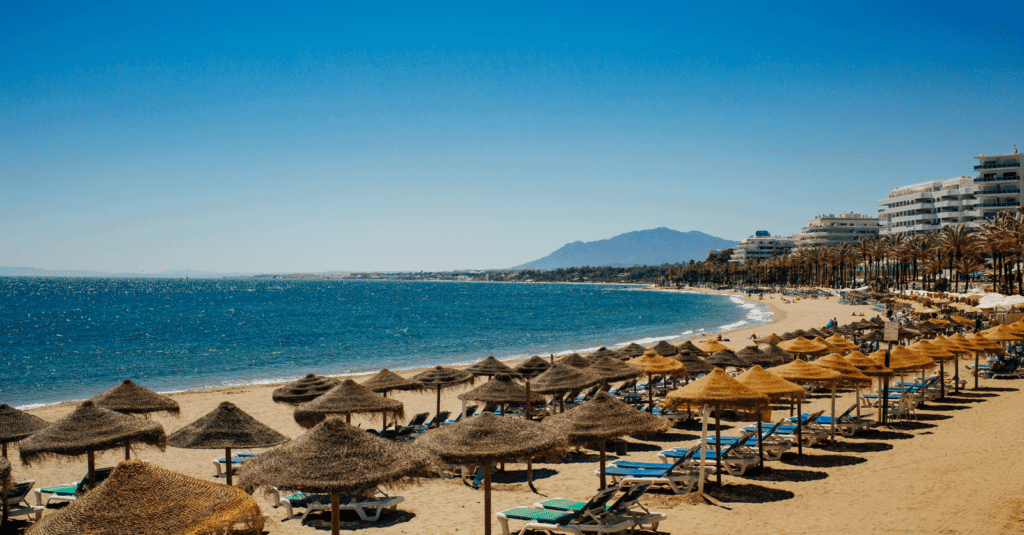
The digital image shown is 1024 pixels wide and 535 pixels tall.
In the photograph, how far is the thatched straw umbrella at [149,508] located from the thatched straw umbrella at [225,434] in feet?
14.0

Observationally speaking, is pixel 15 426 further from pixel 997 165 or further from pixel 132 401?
pixel 997 165

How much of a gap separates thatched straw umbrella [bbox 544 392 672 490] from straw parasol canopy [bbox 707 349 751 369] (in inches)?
425

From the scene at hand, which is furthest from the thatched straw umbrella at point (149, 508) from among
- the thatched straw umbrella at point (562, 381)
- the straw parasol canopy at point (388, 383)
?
the straw parasol canopy at point (388, 383)

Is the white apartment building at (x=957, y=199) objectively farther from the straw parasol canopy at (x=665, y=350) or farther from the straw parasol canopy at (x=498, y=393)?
the straw parasol canopy at (x=498, y=393)

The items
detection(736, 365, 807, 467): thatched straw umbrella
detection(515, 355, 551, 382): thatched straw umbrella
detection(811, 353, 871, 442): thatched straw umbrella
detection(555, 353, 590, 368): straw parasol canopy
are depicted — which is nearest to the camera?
detection(736, 365, 807, 467): thatched straw umbrella

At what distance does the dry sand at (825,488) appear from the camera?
361 inches

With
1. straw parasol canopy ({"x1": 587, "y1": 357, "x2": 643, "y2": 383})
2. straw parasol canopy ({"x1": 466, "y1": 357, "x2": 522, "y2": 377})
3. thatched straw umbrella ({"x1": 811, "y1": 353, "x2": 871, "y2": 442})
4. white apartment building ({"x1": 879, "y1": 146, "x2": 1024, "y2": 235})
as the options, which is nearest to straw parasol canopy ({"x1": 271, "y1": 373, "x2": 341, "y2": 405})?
straw parasol canopy ({"x1": 466, "y1": 357, "x2": 522, "y2": 377})

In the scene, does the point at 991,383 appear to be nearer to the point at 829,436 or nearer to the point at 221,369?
the point at 829,436

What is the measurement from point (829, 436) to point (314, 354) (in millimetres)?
36042

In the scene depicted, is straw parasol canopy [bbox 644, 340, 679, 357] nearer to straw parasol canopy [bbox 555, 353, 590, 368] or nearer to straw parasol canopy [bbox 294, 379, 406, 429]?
straw parasol canopy [bbox 555, 353, 590, 368]

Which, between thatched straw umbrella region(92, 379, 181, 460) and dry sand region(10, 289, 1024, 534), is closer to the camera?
dry sand region(10, 289, 1024, 534)

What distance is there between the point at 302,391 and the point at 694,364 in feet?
36.5

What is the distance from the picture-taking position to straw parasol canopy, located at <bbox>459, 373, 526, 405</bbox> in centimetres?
1426

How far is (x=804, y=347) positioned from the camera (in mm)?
22188
